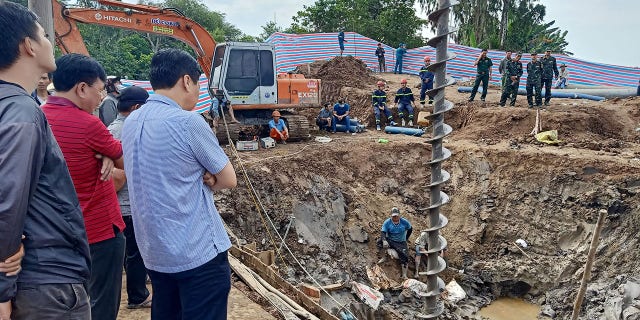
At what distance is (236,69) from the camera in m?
10.3

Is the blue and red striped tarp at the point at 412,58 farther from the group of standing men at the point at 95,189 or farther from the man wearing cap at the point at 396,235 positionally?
the group of standing men at the point at 95,189

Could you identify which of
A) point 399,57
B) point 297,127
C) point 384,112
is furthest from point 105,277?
point 399,57

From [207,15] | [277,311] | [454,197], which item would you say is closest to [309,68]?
[454,197]

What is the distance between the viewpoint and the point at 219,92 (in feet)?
33.3

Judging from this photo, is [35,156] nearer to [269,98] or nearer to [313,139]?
[269,98]

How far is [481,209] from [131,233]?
318 inches

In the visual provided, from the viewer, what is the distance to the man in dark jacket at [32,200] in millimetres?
1455

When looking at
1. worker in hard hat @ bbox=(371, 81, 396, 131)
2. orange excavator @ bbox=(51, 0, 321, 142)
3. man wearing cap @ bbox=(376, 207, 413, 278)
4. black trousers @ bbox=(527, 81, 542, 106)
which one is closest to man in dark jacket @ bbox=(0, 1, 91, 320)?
man wearing cap @ bbox=(376, 207, 413, 278)

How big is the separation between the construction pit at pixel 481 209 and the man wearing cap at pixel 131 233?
3659mm

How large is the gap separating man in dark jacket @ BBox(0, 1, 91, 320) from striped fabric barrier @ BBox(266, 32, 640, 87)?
14806 mm

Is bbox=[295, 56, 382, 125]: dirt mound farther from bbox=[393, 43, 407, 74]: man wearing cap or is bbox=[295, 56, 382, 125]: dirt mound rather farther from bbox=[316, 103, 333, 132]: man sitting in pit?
bbox=[393, 43, 407, 74]: man wearing cap

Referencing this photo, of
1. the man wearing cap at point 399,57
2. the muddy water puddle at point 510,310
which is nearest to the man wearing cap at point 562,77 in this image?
the man wearing cap at point 399,57

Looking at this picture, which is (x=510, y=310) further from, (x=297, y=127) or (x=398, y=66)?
(x=398, y=66)

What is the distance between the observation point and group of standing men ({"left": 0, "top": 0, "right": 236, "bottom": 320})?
1516 mm
